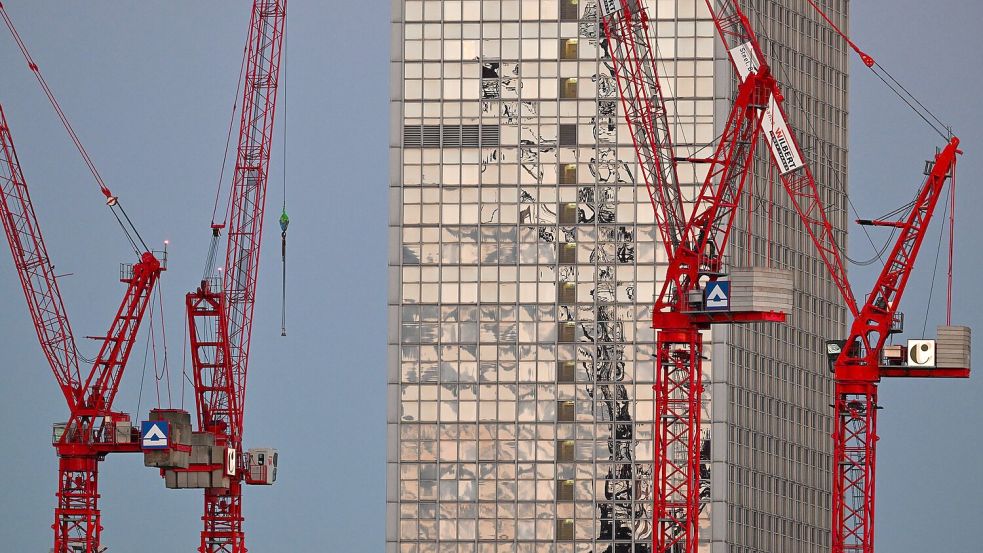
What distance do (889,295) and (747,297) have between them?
69.8 feet

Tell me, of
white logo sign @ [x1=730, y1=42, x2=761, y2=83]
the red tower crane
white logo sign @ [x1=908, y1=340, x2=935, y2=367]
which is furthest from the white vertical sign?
white logo sign @ [x1=908, y1=340, x2=935, y2=367]

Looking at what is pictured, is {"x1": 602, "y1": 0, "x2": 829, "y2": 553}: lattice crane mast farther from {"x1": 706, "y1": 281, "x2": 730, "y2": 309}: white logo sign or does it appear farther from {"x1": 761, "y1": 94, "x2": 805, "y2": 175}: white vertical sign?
{"x1": 761, "y1": 94, "x2": 805, "y2": 175}: white vertical sign

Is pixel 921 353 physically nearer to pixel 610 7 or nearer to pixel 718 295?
pixel 718 295

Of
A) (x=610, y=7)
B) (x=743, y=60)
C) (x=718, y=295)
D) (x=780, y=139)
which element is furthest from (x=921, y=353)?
(x=610, y=7)

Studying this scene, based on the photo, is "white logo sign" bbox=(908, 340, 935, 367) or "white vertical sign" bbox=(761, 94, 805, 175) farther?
"white logo sign" bbox=(908, 340, 935, 367)

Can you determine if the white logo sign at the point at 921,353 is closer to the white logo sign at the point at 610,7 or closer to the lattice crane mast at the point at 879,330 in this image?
the lattice crane mast at the point at 879,330

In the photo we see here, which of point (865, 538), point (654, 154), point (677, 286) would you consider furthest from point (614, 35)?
point (865, 538)

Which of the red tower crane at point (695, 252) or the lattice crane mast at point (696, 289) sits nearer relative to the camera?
the lattice crane mast at point (696, 289)

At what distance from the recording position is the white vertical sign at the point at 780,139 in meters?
187

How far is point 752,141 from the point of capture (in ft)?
609

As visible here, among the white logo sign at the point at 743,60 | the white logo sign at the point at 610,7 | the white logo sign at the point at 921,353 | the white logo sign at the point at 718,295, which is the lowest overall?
the white logo sign at the point at 921,353

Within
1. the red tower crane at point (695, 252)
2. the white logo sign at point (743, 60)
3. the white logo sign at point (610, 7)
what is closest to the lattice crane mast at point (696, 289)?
the red tower crane at point (695, 252)

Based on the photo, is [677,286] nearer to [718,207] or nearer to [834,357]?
[718,207]

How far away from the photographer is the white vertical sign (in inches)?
7357
